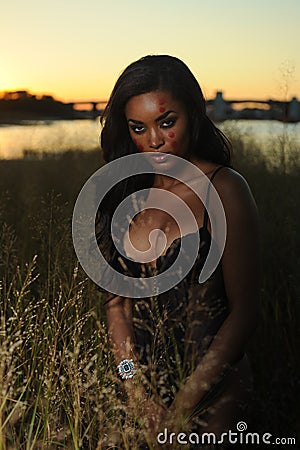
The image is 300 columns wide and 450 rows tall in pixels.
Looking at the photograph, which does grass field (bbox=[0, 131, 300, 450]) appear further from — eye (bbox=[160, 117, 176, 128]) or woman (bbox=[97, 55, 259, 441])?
eye (bbox=[160, 117, 176, 128])

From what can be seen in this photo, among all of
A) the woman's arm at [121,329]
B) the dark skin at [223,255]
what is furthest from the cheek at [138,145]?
the woman's arm at [121,329]

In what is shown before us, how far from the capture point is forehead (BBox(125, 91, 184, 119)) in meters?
2.09

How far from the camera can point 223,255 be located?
2014 mm

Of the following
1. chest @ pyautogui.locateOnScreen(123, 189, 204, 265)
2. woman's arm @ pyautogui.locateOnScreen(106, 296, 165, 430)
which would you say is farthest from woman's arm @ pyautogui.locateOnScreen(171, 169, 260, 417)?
woman's arm @ pyautogui.locateOnScreen(106, 296, 165, 430)

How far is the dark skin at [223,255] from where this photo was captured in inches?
74.8

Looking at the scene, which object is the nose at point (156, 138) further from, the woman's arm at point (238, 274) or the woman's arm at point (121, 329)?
the woman's arm at point (121, 329)

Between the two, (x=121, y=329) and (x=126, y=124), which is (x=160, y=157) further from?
(x=121, y=329)

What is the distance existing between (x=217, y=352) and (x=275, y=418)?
0.57m

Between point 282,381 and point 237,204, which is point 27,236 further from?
point 237,204

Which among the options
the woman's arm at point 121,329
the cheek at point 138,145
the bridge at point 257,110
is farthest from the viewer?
the bridge at point 257,110

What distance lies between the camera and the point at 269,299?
10.6 ft

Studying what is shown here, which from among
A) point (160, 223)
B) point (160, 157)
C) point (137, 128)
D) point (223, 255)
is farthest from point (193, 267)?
point (137, 128)

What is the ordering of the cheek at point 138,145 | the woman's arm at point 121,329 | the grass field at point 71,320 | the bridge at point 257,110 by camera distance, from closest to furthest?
the grass field at point 71,320, the woman's arm at point 121,329, the cheek at point 138,145, the bridge at point 257,110

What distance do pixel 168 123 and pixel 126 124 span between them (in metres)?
0.20
